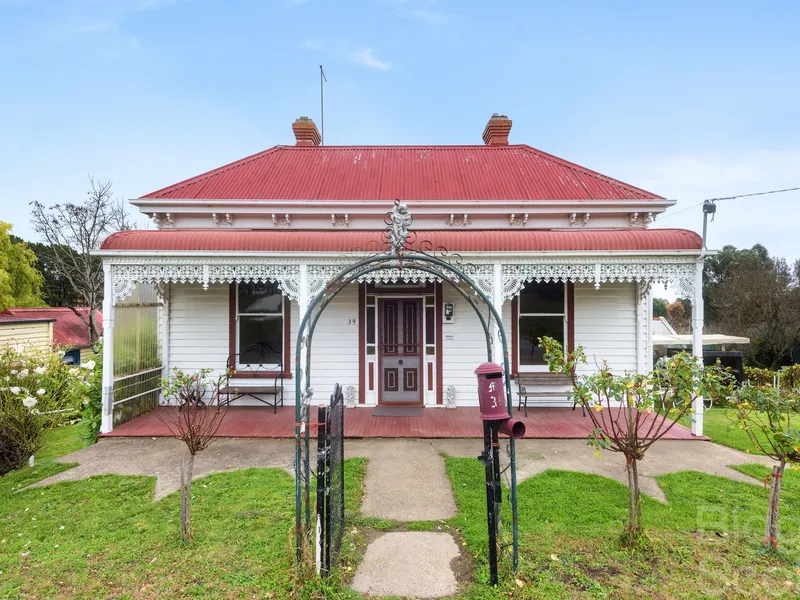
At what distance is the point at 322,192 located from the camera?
33.3 feet

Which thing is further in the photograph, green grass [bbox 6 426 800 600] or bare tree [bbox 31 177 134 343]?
bare tree [bbox 31 177 134 343]

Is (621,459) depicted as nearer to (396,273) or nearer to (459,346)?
(459,346)

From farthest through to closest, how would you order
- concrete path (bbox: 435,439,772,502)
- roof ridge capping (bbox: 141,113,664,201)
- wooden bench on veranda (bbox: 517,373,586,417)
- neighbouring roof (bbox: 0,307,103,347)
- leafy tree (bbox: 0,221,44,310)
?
leafy tree (bbox: 0,221,44,310) < neighbouring roof (bbox: 0,307,103,347) < roof ridge capping (bbox: 141,113,664,201) < wooden bench on veranda (bbox: 517,373,586,417) < concrete path (bbox: 435,439,772,502)

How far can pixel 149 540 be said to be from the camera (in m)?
3.83

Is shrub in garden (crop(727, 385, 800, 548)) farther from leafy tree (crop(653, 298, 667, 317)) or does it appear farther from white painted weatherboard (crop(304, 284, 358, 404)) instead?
leafy tree (crop(653, 298, 667, 317))

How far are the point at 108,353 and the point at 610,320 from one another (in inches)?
400

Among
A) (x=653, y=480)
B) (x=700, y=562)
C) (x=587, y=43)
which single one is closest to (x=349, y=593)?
(x=700, y=562)

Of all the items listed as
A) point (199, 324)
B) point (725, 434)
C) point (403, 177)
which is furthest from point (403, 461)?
point (403, 177)

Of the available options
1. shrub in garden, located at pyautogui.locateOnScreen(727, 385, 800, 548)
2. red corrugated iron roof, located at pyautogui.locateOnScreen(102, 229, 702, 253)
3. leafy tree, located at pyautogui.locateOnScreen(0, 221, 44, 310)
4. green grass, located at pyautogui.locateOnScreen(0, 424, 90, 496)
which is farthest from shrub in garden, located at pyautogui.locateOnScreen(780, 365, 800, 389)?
leafy tree, located at pyautogui.locateOnScreen(0, 221, 44, 310)

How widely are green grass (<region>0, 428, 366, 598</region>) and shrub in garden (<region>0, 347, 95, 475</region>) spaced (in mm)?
542

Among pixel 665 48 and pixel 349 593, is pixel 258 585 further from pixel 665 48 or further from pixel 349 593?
pixel 665 48

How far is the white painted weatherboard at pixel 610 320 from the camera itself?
8.84 metres

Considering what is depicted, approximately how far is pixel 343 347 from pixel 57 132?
64.2ft

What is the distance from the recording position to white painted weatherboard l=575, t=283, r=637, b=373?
29.0 feet
